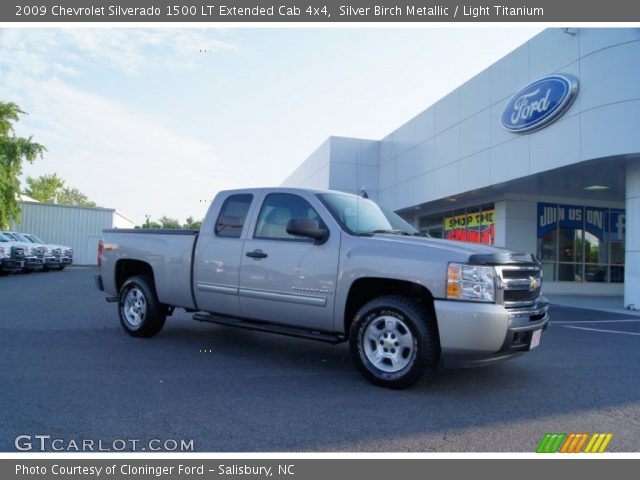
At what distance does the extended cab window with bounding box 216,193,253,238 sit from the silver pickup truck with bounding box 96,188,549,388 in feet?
0.05

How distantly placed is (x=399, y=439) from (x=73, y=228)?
3886cm

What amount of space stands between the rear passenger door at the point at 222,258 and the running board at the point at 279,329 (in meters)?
0.09

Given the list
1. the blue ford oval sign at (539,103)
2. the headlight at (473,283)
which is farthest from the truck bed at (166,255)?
the blue ford oval sign at (539,103)

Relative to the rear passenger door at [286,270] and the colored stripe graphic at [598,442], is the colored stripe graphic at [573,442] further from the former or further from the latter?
the rear passenger door at [286,270]

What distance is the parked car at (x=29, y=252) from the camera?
2184cm

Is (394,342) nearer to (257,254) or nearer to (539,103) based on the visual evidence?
(257,254)

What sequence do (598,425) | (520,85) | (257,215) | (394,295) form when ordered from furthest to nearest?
(520,85), (257,215), (394,295), (598,425)

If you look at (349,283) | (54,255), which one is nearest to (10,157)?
(54,255)

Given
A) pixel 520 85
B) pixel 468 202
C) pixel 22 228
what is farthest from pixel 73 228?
pixel 520 85

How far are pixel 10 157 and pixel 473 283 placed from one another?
1170 inches

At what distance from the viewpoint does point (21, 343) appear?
637 centimetres

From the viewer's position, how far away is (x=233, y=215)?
614cm

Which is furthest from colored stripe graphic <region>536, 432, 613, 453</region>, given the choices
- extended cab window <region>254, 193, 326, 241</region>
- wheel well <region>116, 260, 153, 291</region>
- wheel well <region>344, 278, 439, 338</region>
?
wheel well <region>116, 260, 153, 291</region>

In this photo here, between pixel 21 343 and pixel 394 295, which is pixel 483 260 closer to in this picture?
pixel 394 295
